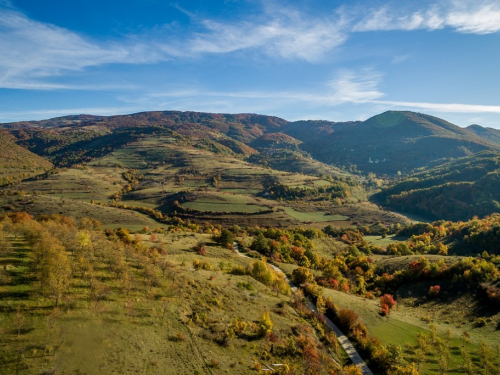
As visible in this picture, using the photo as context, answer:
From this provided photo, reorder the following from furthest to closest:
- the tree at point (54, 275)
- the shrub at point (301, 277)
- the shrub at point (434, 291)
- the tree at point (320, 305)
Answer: the shrub at point (301, 277)
the shrub at point (434, 291)
the tree at point (320, 305)
the tree at point (54, 275)

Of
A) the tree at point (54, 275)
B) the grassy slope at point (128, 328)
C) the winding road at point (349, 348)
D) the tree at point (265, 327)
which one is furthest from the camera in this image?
the winding road at point (349, 348)

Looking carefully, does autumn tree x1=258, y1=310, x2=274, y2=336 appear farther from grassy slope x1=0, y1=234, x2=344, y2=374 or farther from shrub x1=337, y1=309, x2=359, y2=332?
shrub x1=337, y1=309, x2=359, y2=332

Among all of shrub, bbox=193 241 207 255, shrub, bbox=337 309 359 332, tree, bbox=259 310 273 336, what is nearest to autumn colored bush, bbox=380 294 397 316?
shrub, bbox=337 309 359 332

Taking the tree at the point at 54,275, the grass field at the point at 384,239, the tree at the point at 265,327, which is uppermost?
the tree at the point at 54,275

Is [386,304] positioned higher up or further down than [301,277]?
further down

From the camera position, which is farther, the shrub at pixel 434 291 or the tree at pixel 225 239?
the tree at pixel 225 239

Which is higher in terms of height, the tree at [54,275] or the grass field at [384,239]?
the tree at [54,275]

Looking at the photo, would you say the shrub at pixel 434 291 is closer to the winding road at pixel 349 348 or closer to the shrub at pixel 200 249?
the winding road at pixel 349 348

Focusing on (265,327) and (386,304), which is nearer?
(265,327)

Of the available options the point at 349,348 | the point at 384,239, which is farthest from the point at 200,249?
the point at 384,239

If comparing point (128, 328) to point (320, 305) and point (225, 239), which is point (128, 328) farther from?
point (225, 239)

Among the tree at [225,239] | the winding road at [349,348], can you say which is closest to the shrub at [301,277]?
the winding road at [349,348]
